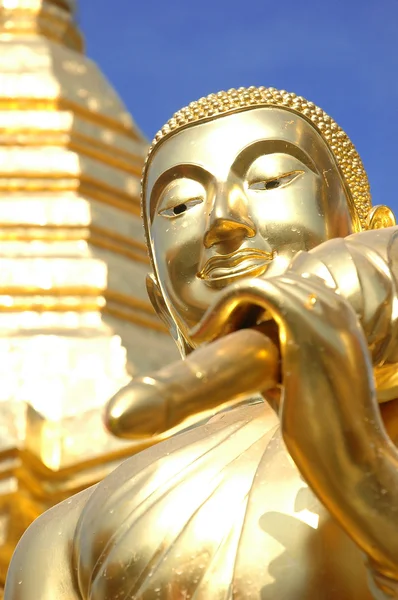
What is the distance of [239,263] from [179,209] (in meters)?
0.18

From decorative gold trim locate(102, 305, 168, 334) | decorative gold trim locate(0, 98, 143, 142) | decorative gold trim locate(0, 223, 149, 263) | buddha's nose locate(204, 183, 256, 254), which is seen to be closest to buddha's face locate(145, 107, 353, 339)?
buddha's nose locate(204, 183, 256, 254)

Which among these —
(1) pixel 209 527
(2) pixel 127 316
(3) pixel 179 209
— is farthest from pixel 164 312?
(2) pixel 127 316

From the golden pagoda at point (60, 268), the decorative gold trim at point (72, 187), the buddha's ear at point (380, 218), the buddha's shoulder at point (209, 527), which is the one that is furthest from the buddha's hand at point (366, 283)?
the decorative gold trim at point (72, 187)

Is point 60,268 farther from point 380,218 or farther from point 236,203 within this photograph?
point 236,203

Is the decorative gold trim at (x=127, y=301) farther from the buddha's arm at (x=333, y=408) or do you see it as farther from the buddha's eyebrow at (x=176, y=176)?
the buddha's arm at (x=333, y=408)

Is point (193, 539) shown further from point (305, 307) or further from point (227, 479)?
point (305, 307)

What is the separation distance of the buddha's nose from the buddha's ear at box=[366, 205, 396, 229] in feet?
0.98

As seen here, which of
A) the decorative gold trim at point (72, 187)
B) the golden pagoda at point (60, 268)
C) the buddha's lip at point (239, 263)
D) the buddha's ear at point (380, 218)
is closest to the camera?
the buddha's lip at point (239, 263)

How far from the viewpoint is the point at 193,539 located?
2.07 meters

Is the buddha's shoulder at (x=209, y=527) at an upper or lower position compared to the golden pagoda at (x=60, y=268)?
lower

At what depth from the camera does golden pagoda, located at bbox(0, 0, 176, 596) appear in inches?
179

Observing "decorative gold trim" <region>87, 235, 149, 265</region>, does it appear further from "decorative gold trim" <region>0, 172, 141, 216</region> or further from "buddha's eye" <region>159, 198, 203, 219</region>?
"buddha's eye" <region>159, 198, 203, 219</region>

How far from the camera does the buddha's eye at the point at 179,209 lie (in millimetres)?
2414

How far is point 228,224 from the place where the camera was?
7.54 feet
